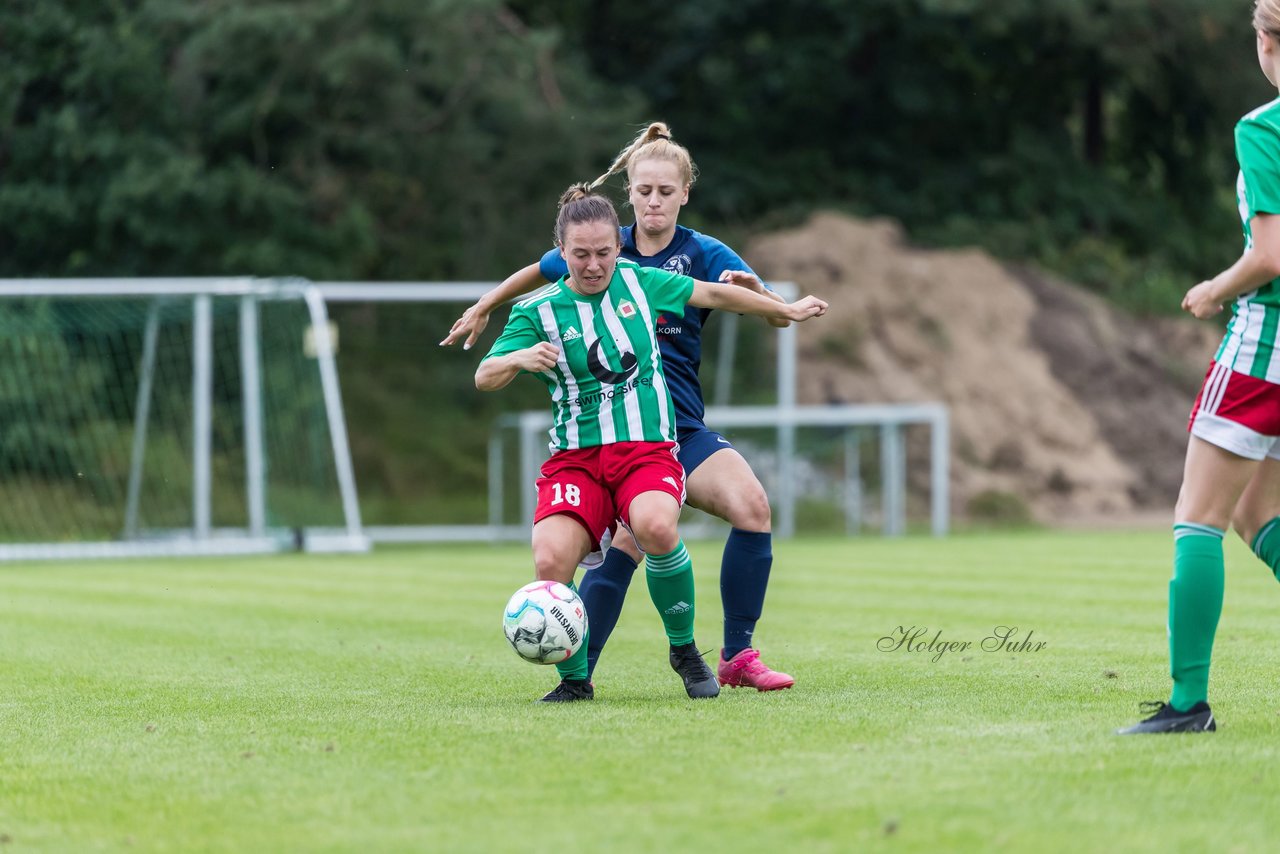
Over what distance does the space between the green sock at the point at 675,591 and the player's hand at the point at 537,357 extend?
0.82 m

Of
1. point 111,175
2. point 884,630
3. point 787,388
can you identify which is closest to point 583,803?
point 884,630

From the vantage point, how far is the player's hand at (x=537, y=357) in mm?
5734

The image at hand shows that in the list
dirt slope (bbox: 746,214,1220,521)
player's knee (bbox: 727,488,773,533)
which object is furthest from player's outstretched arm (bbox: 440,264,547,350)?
dirt slope (bbox: 746,214,1220,521)

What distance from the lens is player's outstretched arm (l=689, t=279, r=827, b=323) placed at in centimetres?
608

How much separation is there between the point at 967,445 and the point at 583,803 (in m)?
24.2

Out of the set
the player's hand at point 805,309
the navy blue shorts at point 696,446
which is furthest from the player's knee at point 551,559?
the player's hand at point 805,309

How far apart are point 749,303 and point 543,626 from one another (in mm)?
→ 1294

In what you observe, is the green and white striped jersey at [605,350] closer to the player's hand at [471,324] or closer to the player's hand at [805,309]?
the player's hand at [471,324]

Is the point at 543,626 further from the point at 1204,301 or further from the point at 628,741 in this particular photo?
the point at 1204,301

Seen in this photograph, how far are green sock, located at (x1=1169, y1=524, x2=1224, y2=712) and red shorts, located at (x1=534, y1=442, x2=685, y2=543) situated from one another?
1788mm

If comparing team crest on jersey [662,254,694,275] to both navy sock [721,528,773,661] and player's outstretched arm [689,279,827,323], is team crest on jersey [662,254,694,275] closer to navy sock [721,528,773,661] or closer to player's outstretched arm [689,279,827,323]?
player's outstretched arm [689,279,827,323]

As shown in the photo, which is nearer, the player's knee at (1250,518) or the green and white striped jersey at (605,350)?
the player's knee at (1250,518)

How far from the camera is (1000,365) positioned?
2844 centimetres

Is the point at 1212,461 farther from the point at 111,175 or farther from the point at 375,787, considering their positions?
the point at 111,175
